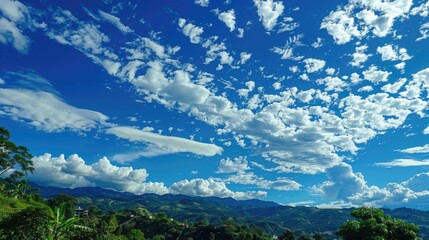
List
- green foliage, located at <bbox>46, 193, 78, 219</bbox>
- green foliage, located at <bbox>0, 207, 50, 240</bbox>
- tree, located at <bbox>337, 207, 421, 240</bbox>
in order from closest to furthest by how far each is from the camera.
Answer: tree, located at <bbox>337, 207, 421, 240</bbox>
green foliage, located at <bbox>0, 207, 50, 240</bbox>
green foliage, located at <bbox>46, 193, 78, 219</bbox>

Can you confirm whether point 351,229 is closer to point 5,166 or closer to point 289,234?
point 5,166

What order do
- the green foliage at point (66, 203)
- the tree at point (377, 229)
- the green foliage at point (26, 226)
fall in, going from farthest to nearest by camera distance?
the green foliage at point (66, 203) < the green foliage at point (26, 226) < the tree at point (377, 229)

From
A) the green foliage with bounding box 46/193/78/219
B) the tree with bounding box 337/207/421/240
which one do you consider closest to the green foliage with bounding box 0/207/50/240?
the tree with bounding box 337/207/421/240

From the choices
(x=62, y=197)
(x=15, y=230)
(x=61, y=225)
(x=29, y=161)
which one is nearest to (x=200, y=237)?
(x=62, y=197)

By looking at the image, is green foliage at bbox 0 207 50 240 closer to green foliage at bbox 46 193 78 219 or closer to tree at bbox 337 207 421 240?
tree at bbox 337 207 421 240

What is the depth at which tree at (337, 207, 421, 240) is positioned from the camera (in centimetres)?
2561

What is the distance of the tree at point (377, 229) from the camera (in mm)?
25609

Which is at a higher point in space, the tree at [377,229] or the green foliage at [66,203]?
the green foliage at [66,203]

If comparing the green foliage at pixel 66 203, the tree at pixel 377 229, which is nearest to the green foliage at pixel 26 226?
the tree at pixel 377 229

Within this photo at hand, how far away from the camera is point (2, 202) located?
74.9 m

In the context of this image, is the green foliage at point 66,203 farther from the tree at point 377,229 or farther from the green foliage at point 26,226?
the tree at point 377,229

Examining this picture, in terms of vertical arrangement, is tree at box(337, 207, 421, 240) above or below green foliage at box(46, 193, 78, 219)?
below

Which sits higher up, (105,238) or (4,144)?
(4,144)

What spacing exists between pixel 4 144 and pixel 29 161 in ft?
45.0
